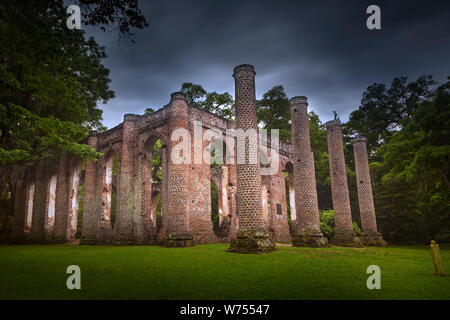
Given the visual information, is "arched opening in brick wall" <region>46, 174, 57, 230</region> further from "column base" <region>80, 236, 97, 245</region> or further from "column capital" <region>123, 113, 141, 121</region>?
"column capital" <region>123, 113, 141, 121</region>

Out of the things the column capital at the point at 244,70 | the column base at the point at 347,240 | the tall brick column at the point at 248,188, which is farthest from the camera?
the column base at the point at 347,240

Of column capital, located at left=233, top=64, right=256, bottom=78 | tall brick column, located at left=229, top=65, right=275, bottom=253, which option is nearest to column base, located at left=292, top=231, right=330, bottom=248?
tall brick column, located at left=229, top=65, right=275, bottom=253

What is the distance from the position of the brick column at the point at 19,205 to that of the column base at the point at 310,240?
67.7 feet

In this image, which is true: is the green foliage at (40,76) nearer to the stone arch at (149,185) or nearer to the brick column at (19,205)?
the stone arch at (149,185)

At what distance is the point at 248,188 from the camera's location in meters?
11.1

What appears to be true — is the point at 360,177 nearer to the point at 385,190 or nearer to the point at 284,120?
the point at 385,190

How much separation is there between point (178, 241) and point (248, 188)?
4692mm

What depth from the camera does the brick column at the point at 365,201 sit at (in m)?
16.7

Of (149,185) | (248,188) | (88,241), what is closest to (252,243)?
(248,188)

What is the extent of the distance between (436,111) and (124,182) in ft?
54.4

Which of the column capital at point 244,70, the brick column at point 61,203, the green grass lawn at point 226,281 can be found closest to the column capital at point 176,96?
the column capital at point 244,70

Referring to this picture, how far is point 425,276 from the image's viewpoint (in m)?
6.20

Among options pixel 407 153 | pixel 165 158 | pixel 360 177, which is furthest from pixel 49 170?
pixel 407 153

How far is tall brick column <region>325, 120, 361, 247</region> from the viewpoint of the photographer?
1520cm
